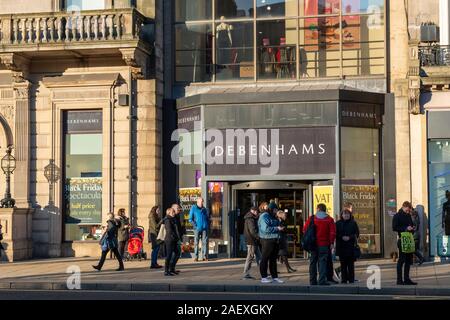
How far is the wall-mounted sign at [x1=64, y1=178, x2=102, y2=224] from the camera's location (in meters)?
27.3

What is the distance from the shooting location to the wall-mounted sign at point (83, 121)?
2745 cm

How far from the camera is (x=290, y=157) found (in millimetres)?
26078

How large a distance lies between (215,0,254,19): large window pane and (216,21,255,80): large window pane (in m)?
0.25

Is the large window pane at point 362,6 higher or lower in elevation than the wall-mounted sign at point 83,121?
higher

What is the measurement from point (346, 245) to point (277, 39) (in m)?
9.13

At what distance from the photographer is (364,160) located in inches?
1035

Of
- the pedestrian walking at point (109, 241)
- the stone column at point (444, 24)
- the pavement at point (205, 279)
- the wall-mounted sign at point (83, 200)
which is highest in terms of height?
the stone column at point (444, 24)

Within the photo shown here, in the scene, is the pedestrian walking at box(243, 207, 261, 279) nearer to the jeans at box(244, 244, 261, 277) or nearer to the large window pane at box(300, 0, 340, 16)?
the jeans at box(244, 244, 261, 277)

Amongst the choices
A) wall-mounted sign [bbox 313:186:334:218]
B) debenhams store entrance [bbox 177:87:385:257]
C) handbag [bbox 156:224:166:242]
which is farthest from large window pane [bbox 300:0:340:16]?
handbag [bbox 156:224:166:242]

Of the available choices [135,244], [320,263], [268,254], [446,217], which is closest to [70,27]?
[135,244]

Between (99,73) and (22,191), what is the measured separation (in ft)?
13.9

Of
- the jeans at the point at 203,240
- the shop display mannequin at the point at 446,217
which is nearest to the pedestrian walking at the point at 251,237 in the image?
the jeans at the point at 203,240

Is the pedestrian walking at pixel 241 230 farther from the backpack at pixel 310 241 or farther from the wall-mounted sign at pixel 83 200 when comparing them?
the backpack at pixel 310 241
